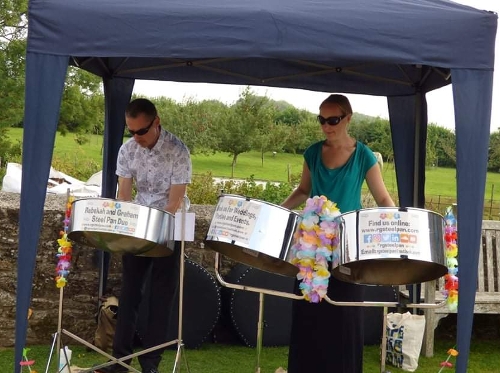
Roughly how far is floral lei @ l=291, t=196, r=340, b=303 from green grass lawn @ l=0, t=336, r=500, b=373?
1.13m

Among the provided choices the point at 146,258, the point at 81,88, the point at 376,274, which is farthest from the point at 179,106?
the point at 376,274

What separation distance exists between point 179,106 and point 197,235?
4595 millimetres

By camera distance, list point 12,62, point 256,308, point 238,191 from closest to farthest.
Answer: point 256,308, point 238,191, point 12,62

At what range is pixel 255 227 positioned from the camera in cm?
220

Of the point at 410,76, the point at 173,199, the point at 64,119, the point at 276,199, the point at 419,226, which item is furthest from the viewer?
the point at 64,119

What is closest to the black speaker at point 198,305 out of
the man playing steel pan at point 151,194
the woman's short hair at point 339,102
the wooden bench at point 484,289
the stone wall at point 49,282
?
the stone wall at point 49,282

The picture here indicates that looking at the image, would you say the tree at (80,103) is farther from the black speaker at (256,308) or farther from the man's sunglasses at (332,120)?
the man's sunglasses at (332,120)

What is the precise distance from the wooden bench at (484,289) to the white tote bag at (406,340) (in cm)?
15

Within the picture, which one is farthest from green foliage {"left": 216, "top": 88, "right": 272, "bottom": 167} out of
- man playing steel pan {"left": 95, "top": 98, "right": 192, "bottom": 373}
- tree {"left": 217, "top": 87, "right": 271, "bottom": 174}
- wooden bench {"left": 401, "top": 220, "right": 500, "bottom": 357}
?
man playing steel pan {"left": 95, "top": 98, "right": 192, "bottom": 373}

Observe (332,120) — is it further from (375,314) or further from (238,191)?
(238,191)

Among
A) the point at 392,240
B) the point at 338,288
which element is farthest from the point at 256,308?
the point at 392,240

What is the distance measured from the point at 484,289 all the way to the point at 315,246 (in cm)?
195

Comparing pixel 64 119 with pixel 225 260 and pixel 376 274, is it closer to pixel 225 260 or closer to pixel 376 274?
pixel 225 260

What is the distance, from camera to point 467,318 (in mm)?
2355
